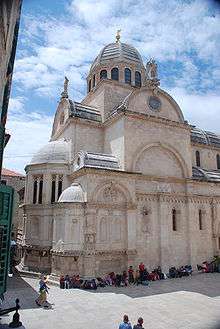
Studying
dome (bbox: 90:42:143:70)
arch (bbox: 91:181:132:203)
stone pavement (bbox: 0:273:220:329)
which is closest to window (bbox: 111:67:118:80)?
dome (bbox: 90:42:143:70)

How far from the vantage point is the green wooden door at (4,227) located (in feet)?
22.3

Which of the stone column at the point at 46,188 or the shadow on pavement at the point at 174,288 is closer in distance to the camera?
the shadow on pavement at the point at 174,288

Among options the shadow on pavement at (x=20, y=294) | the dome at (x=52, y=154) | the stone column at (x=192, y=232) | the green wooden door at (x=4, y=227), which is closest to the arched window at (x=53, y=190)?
the dome at (x=52, y=154)

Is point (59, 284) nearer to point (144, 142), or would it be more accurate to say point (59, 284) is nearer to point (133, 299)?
point (133, 299)

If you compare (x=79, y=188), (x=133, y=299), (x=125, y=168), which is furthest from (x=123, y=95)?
(x=133, y=299)

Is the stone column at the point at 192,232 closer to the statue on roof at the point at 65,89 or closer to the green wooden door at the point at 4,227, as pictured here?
the statue on roof at the point at 65,89

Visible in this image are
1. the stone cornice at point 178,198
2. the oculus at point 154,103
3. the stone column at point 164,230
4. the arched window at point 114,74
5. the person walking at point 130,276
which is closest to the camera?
the person walking at point 130,276

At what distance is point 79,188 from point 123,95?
38.8 feet

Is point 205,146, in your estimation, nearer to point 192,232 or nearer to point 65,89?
point 192,232

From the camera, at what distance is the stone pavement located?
11.1m

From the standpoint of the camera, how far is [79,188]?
772 inches

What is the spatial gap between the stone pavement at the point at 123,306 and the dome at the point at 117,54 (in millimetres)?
21905

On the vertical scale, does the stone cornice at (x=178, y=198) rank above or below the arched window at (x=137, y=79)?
below

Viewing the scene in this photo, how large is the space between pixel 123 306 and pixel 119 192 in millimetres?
8344
